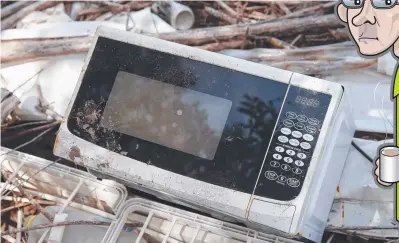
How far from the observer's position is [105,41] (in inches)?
46.8

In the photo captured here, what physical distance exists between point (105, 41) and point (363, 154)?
0.69m

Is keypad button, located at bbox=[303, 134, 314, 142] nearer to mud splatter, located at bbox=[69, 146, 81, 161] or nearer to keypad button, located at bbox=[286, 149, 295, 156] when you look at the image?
keypad button, located at bbox=[286, 149, 295, 156]

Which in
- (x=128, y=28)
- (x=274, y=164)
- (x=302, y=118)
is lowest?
(x=274, y=164)

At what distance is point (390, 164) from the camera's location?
117 cm

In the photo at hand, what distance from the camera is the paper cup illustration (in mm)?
1151

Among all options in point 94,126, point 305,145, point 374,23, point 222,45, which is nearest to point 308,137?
point 305,145

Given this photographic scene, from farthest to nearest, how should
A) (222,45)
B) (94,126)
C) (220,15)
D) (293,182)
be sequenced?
1. (220,15)
2. (222,45)
3. (94,126)
4. (293,182)

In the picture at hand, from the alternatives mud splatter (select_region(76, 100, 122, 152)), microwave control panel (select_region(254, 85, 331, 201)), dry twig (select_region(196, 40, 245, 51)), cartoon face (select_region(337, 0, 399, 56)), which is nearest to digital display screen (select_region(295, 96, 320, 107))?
microwave control panel (select_region(254, 85, 331, 201))

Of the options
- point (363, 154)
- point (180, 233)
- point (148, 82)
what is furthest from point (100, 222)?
point (363, 154)

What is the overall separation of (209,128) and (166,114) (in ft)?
0.31

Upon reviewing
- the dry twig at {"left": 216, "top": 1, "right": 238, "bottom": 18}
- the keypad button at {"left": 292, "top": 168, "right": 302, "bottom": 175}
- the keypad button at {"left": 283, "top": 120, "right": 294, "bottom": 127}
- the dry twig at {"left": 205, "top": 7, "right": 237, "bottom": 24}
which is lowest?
the keypad button at {"left": 292, "top": 168, "right": 302, "bottom": 175}

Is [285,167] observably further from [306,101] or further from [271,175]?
[306,101]

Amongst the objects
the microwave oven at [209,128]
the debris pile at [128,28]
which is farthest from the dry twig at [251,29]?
the microwave oven at [209,128]

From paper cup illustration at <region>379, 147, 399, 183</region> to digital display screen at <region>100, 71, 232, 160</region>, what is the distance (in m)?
0.35
